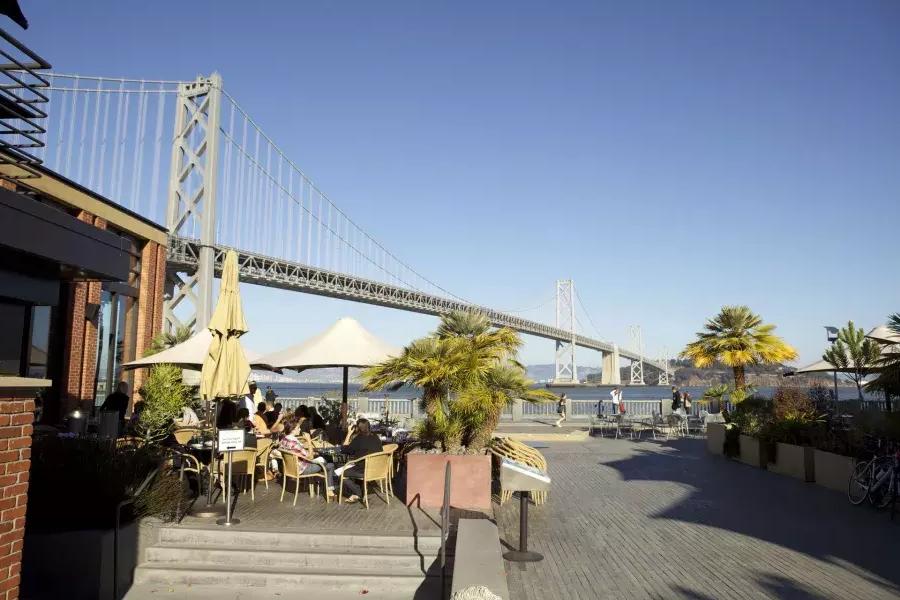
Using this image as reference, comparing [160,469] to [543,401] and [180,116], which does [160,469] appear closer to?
[543,401]

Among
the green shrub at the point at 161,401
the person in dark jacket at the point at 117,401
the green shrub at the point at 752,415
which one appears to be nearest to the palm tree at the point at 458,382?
the green shrub at the point at 161,401

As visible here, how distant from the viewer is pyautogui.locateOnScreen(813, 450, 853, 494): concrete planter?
10.3 metres

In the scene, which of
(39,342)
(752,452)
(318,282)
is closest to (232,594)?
(39,342)

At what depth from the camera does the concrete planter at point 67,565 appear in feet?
18.9

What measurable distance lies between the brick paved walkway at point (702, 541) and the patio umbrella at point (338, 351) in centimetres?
369

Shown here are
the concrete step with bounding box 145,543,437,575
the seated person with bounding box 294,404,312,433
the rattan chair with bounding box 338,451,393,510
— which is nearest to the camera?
the concrete step with bounding box 145,543,437,575

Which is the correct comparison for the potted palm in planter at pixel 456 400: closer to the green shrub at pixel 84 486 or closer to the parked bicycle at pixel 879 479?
the green shrub at pixel 84 486

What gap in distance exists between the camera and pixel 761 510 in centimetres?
898

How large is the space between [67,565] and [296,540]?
2.00 m

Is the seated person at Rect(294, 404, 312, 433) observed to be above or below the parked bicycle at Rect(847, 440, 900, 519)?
above

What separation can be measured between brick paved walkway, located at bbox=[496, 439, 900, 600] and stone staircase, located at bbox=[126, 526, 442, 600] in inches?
38.7

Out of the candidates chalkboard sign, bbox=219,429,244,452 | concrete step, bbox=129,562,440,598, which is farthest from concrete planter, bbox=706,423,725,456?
chalkboard sign, bbox=219,429,244,452

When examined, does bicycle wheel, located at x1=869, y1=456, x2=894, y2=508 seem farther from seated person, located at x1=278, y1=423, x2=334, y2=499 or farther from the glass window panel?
the glass window panel

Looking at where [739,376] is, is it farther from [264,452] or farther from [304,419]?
[264,452]
